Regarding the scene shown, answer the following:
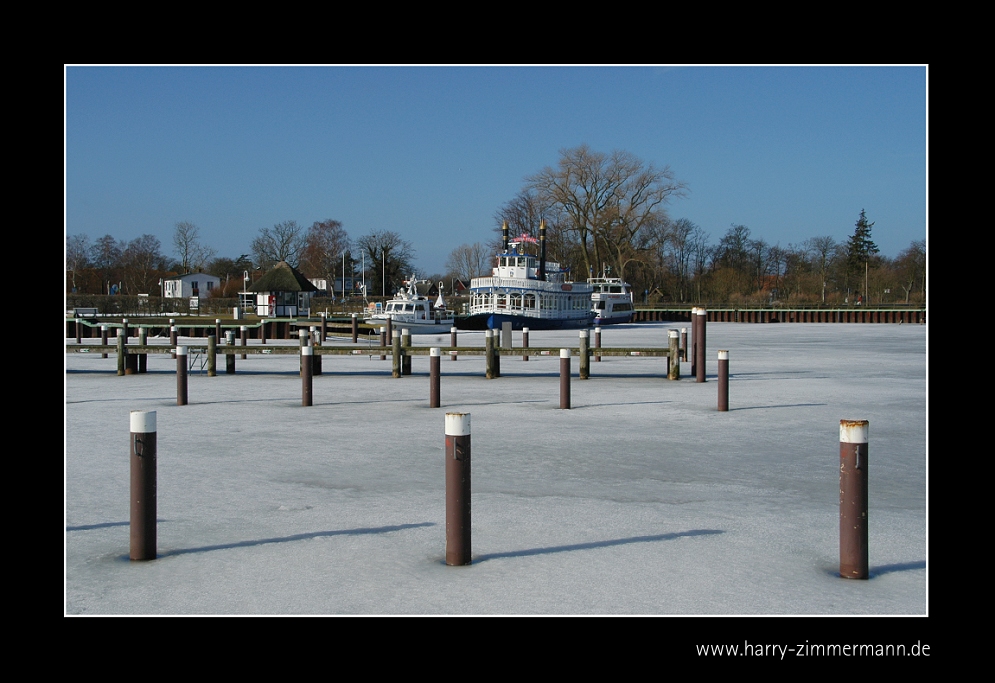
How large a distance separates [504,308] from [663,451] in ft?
171

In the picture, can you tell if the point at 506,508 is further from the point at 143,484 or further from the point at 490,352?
the point at 490,352

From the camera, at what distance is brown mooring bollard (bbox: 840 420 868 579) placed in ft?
18.2

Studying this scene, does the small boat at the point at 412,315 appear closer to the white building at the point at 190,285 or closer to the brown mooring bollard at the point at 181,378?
the brown mooring bollard at the point at 181,378

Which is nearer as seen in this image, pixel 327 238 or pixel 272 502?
pixel 272 502

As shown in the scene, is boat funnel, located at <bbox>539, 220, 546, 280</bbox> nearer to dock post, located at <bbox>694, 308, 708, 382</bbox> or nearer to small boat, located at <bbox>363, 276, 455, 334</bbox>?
small boat, located at <bbox>363, 276, 455, 334</bbox>

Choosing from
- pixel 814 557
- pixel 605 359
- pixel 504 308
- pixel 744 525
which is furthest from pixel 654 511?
pixel 504 308

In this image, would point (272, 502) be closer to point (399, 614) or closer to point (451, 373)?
point (399, 614)

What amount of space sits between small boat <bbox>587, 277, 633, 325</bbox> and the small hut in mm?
22332

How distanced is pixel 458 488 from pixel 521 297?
57.2 meters

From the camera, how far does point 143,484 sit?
595 centimetres

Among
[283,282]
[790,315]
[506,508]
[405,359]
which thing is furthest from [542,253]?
[506,508]

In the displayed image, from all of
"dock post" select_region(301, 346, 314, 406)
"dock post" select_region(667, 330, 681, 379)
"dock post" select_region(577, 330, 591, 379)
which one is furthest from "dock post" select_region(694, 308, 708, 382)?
"dock post" select_region(301, 346, 314, 406)

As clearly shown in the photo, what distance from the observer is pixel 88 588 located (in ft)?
18.3

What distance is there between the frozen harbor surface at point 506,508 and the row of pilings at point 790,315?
72.1 metres
